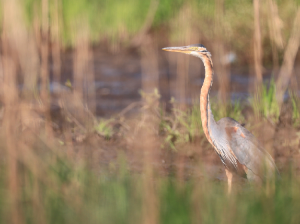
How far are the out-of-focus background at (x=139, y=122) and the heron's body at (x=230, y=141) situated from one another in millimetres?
172

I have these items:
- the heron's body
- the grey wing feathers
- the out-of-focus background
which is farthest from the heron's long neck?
the out-of-focus background

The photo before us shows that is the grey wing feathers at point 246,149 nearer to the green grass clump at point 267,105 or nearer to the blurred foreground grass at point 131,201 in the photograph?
the blurred foreground grass at point 131,201

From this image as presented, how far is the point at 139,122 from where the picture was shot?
17.9 ft

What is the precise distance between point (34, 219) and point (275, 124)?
9.64 feet

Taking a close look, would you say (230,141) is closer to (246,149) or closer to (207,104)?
(246,149)

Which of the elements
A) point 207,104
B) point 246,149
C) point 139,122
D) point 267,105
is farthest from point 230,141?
point 139,122

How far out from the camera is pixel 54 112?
635 centimetres

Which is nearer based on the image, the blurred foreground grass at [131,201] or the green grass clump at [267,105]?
the blurred foreground grass at [131,201]

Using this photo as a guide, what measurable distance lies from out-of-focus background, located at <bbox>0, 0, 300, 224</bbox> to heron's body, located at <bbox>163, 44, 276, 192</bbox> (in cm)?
17

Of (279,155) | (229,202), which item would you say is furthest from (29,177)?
(279,155)

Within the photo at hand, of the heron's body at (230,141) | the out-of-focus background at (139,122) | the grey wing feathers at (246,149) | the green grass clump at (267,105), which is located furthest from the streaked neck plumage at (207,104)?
the green grass clump at (267,105)

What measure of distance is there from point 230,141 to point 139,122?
141 centimetres

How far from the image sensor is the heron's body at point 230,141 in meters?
4.22

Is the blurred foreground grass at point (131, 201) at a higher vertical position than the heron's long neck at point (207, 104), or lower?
lower
